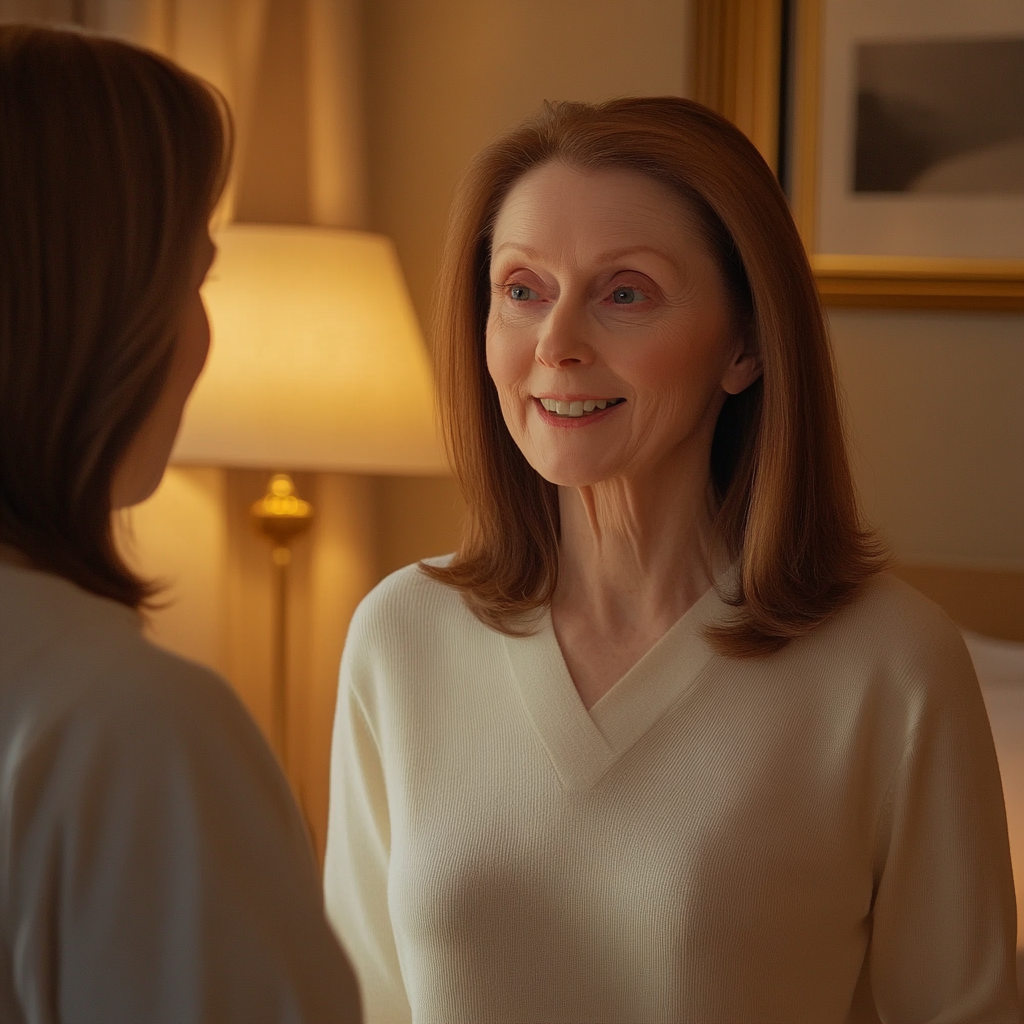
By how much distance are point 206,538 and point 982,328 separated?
4.95 feet

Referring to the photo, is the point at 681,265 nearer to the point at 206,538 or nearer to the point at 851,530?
the point at 851,530

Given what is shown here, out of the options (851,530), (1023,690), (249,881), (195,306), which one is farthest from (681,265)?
(1023,690)

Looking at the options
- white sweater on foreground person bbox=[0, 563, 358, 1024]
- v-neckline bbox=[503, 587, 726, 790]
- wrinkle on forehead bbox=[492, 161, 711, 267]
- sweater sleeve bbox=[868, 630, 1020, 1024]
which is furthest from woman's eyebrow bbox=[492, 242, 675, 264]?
white sweater on foreground person bbox=[0, 563, 358, 1024]

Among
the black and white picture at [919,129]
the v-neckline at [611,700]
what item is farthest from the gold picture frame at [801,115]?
the v-neckline at [611,700]

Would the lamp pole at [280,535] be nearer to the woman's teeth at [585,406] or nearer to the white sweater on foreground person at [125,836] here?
the woman's teeth at [585,406]

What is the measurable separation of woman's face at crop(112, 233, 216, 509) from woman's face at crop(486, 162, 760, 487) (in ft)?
1.88

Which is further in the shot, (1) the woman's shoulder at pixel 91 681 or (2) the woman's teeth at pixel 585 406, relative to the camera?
(2) the woman's teeth at pixel 585 406

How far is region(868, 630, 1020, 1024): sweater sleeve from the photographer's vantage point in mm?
1229

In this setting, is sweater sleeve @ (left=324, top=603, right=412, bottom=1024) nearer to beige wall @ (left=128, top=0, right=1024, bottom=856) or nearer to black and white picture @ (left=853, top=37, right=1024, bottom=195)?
beige wall @ (left=128, top=0, right=1024, bottom=856)

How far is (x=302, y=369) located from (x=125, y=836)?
1.58m

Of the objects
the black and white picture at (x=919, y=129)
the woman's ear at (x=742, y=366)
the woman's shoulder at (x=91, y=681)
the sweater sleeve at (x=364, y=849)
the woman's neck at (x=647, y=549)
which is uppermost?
the black and white picture at (x=919, y=129)

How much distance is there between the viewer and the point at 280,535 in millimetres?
2301

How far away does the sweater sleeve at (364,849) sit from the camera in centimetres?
139

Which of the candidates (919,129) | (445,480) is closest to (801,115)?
(919,129)
